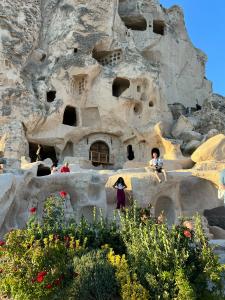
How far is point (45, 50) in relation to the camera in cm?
2467

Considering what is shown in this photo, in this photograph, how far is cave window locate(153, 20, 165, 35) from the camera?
29938mm

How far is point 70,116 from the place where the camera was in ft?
81.5

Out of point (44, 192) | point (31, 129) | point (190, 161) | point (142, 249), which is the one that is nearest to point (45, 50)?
point (31, 129)

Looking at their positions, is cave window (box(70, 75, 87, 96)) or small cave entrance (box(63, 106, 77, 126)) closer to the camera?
cave window (box(70, 75, 87, 96))

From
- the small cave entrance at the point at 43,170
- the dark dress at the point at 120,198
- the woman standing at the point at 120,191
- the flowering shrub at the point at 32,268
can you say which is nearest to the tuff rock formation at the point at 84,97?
the small cave entrance at the point at 43,170

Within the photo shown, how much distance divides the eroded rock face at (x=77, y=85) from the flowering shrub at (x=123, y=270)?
14831mm

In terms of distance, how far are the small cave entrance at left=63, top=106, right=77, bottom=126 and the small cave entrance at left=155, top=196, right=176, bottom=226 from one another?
11.0 metres

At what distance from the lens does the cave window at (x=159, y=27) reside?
29.9 meters

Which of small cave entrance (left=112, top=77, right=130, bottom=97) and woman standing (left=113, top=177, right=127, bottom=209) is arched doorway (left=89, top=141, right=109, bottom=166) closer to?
small cave entrance (left=112, top=77, right=130, bottom=97)

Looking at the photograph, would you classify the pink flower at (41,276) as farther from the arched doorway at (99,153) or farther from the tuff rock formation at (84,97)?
the arched doorway at (99,153)

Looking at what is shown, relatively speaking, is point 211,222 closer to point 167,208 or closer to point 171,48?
point 167,208

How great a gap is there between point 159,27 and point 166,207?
19.5m

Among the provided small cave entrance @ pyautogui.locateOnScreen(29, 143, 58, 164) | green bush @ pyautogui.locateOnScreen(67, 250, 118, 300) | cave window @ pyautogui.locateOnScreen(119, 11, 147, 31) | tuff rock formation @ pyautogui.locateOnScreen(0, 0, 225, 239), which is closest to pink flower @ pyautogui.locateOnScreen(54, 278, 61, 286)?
green bush @ pyautogui.locateOnScreen(67, 250, 118, 300)

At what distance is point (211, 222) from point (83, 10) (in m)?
15.7
